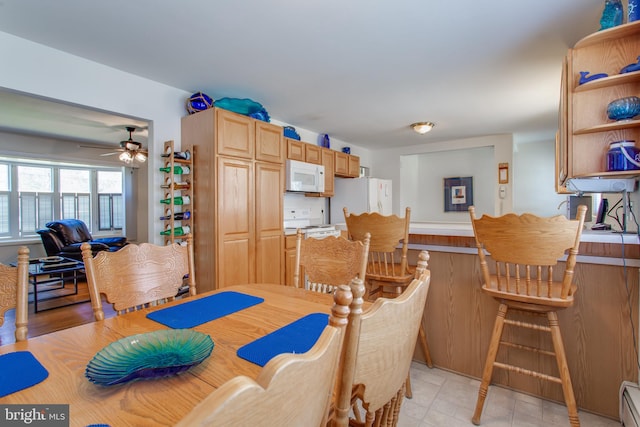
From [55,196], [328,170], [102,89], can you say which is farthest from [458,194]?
[55,196]

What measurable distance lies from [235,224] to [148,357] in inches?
90.2

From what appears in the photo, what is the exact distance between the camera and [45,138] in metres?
5.19

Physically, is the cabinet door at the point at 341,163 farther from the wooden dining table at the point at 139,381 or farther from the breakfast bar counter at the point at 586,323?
the wooden dining table at the point at 139,381

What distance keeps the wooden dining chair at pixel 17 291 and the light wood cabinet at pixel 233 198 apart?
5.86 feet

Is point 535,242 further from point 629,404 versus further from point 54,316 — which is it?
point 54,316

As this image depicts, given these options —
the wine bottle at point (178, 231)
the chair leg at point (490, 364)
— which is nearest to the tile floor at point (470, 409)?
the chair leg at point (490, 364)

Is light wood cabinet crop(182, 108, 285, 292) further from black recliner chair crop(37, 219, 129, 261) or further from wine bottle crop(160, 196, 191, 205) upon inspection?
black recliner chair crop(37, 219, 129, 261)

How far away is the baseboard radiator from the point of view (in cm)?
140

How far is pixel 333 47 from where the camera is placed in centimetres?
234

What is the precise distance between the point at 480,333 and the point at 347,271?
1127 mm

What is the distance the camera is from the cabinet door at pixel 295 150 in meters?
3.89

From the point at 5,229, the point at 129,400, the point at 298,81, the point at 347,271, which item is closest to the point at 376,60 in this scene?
the point at 298,81

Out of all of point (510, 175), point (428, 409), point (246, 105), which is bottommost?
point (428, 409)

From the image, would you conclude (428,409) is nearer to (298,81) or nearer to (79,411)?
(79,411)
